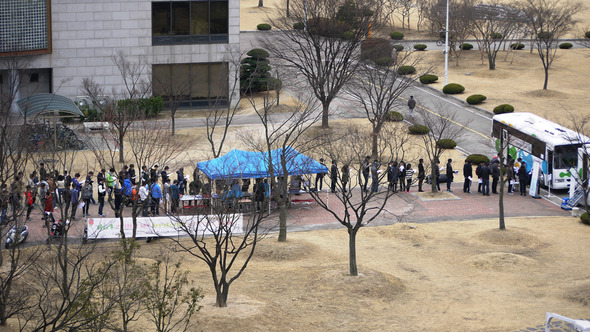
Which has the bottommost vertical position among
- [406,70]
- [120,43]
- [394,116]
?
[394,116]

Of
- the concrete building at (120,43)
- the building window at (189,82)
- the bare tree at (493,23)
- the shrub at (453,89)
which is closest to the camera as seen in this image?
the concrete building at (120,43)

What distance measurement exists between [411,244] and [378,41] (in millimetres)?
29297

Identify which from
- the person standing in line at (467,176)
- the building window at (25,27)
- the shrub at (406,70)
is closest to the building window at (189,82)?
the building window at (25,27)

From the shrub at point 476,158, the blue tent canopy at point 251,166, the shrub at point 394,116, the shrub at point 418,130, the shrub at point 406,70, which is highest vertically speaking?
the shrub at point 406,70

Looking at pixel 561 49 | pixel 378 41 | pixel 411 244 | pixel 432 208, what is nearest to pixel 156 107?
pixel 378 41

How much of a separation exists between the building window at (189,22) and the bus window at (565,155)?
23.5 metres

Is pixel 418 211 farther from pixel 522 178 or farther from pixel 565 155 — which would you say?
pixel 565 155

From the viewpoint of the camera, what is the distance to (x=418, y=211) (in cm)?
3092

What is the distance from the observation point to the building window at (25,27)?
44.7 metres

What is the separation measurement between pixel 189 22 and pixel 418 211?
2366 centimetres

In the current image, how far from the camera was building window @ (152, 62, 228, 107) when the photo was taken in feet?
159

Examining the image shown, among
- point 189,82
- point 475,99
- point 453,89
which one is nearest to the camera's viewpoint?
point 475,99

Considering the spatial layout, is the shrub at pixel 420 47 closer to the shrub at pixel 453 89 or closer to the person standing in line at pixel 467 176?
the shrub at pixel 453 89

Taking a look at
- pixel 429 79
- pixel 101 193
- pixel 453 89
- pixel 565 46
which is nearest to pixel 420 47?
pixel 429 79
